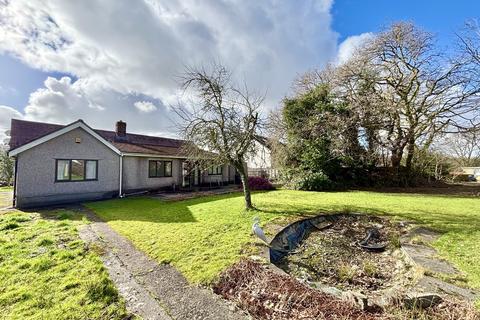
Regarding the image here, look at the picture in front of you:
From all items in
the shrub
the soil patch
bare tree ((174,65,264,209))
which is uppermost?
bare tree ((174,65,264,209))

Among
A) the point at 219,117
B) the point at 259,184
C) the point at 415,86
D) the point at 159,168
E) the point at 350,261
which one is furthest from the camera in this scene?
the point at 259,184

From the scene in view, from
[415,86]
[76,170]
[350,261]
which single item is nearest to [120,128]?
[76,170]

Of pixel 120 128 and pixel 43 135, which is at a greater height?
pixel 120 128

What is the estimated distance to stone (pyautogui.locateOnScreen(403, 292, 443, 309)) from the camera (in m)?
3.15

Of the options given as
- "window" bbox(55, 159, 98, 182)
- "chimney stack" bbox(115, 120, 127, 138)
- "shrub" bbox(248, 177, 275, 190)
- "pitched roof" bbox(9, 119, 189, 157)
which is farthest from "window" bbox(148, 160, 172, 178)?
"shrub" bbox(248, 177, 275, 190)

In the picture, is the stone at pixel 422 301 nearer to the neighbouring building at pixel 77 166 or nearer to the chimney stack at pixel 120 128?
the neighbouring building at pixel 77 166

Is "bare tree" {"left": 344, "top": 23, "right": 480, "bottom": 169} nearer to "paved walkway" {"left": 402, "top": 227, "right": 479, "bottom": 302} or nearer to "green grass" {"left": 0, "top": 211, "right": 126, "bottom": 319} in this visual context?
"paved walkway" {"left": 402, "top": 227, "right": 479, "bottom": 302}

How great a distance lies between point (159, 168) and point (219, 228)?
11.8 metres

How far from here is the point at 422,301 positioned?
319cm

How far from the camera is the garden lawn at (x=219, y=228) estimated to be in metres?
4.98

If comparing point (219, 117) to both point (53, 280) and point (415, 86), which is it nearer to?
point (53, 280)

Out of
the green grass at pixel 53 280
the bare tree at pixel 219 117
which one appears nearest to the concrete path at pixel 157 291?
the green grass at pixel 53 280

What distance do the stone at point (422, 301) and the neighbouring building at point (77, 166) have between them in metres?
10.2

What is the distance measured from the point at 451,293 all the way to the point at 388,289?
87 cm
